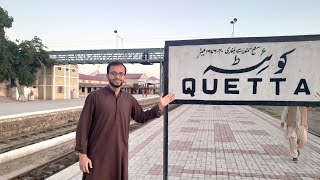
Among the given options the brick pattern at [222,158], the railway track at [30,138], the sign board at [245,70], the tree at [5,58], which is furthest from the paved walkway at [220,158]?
the tree at [5,58]

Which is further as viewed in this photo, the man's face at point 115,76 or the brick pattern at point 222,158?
the brick pattern at point 222,158

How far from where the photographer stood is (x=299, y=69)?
4184 millimetres

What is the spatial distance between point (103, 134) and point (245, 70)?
2.26 m

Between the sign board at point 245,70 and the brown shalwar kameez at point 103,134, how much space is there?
1.40 m

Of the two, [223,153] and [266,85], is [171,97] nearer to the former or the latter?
[266,85]

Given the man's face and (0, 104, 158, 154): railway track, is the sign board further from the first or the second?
(0, 104, 158, 154): railway track

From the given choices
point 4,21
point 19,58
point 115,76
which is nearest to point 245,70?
point 115,76

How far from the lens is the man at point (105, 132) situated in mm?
3186

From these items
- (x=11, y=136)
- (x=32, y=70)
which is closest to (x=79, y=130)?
(x=11, y=136)

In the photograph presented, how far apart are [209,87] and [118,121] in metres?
1.69

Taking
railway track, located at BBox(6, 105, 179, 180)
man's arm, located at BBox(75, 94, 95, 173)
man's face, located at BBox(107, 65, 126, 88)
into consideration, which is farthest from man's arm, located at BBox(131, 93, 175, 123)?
railway track, located at BBox(6, 105, 179, 180)

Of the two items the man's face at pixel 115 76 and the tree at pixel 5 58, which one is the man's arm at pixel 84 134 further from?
the tree at pixel 5 58

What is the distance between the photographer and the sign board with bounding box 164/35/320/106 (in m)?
4.16

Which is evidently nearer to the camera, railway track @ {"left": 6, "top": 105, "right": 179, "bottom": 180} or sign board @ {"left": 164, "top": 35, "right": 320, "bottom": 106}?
sign board @ {"left": 164, "top": 35, "right": 320, "bottom": 106}
